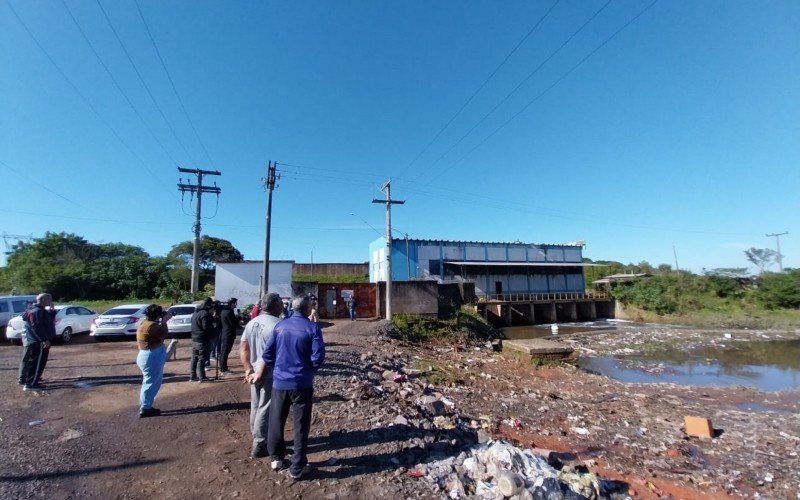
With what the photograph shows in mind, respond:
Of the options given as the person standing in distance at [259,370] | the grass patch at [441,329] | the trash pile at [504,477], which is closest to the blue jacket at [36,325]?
the person standing in distance at [259,370]

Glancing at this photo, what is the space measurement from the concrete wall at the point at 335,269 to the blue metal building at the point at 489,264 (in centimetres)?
739

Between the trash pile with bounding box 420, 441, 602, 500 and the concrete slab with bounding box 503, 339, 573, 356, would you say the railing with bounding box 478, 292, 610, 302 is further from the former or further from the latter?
the trash pile with bounding box 420, 441, 602, 500

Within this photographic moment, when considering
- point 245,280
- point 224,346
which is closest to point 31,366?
point 224,346

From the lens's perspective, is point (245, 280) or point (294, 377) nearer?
point (294, 377)

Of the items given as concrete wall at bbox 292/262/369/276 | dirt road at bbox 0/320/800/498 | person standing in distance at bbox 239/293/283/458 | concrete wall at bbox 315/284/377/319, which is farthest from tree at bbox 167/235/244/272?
person standing in distance at bbox 239/293/283/458

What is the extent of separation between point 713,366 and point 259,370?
18.6 metres

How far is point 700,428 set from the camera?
6.98 meters

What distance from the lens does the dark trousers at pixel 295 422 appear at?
11.9 ft

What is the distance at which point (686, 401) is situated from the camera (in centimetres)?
962

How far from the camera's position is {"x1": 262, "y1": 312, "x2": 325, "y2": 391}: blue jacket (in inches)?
144

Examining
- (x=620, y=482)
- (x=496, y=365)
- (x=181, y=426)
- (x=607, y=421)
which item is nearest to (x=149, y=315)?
(x=181, y=426)

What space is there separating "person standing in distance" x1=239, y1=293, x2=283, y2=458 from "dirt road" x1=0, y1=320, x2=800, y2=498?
0.91 feet

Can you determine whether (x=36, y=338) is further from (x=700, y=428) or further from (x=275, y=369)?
(x=700, y=428)

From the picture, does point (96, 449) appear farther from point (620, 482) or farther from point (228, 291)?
point (228, 291)
